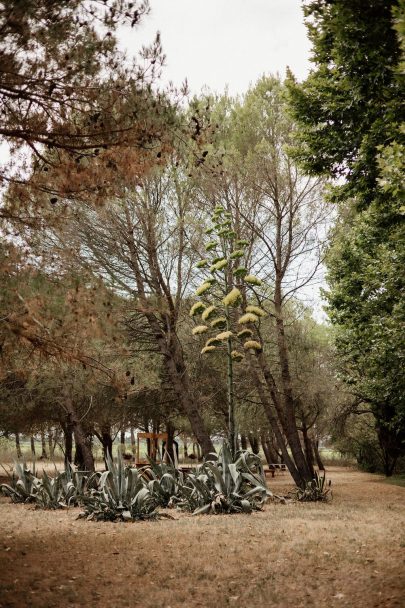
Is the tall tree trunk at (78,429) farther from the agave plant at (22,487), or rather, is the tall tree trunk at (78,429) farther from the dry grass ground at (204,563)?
the dry grass ground at (204,563)

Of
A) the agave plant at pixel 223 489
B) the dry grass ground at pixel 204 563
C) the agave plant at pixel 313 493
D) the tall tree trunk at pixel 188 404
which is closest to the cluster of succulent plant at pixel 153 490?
the agave plant at pixel 223 489

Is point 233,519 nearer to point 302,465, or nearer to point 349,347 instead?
point 302,465

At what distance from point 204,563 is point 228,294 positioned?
5411 millimetres

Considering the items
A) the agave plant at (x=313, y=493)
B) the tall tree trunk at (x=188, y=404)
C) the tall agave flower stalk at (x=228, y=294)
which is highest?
the tall agave flower stalk at (x=228, y=294)

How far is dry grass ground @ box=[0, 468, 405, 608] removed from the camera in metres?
4.29

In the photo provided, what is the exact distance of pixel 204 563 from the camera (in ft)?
17.6

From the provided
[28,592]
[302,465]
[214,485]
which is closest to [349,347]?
[302,465]

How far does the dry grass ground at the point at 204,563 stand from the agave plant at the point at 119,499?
332 mm

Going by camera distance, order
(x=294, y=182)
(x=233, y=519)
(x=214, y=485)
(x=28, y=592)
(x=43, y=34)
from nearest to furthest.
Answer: (x=28, y=592) < (x=43, y=34) < (x=233, y=519) < (x=214, y=485) < (x=294, y=182)

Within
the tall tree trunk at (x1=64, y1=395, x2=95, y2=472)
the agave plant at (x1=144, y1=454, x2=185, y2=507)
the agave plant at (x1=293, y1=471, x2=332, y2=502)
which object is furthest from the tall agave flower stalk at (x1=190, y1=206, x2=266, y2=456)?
the tall tree trunk at (x1=64, y1=395, x2=95, y2=472)

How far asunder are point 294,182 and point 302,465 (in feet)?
21.3

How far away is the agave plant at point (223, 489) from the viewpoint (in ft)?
28.7

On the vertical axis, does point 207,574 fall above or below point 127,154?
below

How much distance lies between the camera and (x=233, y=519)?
7934mm
